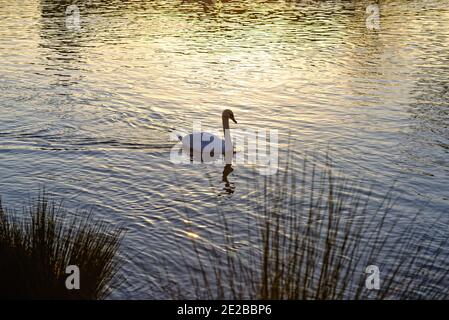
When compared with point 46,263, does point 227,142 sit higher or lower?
lower

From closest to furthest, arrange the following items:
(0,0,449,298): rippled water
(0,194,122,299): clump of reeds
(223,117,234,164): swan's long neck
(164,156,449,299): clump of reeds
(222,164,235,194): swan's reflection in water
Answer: (0,194,122,299): clump of reeds
(164,156,449,299): clump of reeds
(0,0,449,298): rippled water
(222,164,235,194): swan's reflection in water
(223,117,234,164): swan's long neck

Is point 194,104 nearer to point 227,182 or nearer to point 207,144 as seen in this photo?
point 207,144

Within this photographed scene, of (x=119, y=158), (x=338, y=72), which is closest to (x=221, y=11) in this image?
(x=338, y=72)

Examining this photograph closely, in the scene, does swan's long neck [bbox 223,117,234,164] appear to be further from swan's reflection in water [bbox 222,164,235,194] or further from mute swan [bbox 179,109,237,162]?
swan's reflection in water [bbox 222,164,235,194]

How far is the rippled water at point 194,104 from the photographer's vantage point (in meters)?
15.7

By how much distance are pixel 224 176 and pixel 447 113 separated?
28.1 ft

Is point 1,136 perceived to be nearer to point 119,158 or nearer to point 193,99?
point 119,158

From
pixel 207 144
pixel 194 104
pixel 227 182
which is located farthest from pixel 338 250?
pixel 194 104

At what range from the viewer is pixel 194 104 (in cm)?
2344

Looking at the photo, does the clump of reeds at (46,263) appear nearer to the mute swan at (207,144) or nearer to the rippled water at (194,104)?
the rippled water at (194,104)

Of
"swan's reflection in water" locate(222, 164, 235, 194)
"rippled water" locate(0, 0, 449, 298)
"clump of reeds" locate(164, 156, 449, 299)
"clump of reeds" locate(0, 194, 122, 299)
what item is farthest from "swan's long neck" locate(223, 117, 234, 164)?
"clump of reeds" locate(0, 194, 122, 299)

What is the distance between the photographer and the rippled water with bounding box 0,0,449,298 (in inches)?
617

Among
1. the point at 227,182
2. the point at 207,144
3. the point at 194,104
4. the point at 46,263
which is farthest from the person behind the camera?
the point at 194,104

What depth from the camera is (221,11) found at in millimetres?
47000
